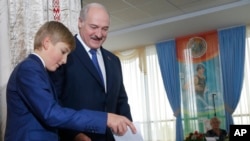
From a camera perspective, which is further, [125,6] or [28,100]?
[125,6]

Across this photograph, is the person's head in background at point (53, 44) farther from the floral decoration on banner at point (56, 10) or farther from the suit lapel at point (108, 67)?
the floral decoration on banner at point (56, 10)

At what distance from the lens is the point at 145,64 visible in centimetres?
739

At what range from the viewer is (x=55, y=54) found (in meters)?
1.16

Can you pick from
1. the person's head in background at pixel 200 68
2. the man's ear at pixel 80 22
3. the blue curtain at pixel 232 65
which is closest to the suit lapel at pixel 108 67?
the man's ear at pixel 80 22

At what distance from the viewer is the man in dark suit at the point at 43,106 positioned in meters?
1.04

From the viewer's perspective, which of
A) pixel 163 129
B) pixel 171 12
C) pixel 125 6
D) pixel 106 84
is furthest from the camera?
pixel 163 129

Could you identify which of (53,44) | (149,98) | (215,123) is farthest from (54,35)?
(149,98)

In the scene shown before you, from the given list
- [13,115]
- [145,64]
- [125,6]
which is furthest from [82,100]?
[145,64]

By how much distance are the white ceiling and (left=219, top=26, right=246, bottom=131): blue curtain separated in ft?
0.79

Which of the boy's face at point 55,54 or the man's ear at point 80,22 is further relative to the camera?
the man's ear at point 80,22

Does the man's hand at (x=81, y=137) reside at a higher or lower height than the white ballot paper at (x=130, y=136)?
lower

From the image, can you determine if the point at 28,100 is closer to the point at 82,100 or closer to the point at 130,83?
the point at 82,100

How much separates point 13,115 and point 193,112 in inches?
226

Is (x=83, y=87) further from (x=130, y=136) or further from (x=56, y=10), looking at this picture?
(x=56, y=10)
